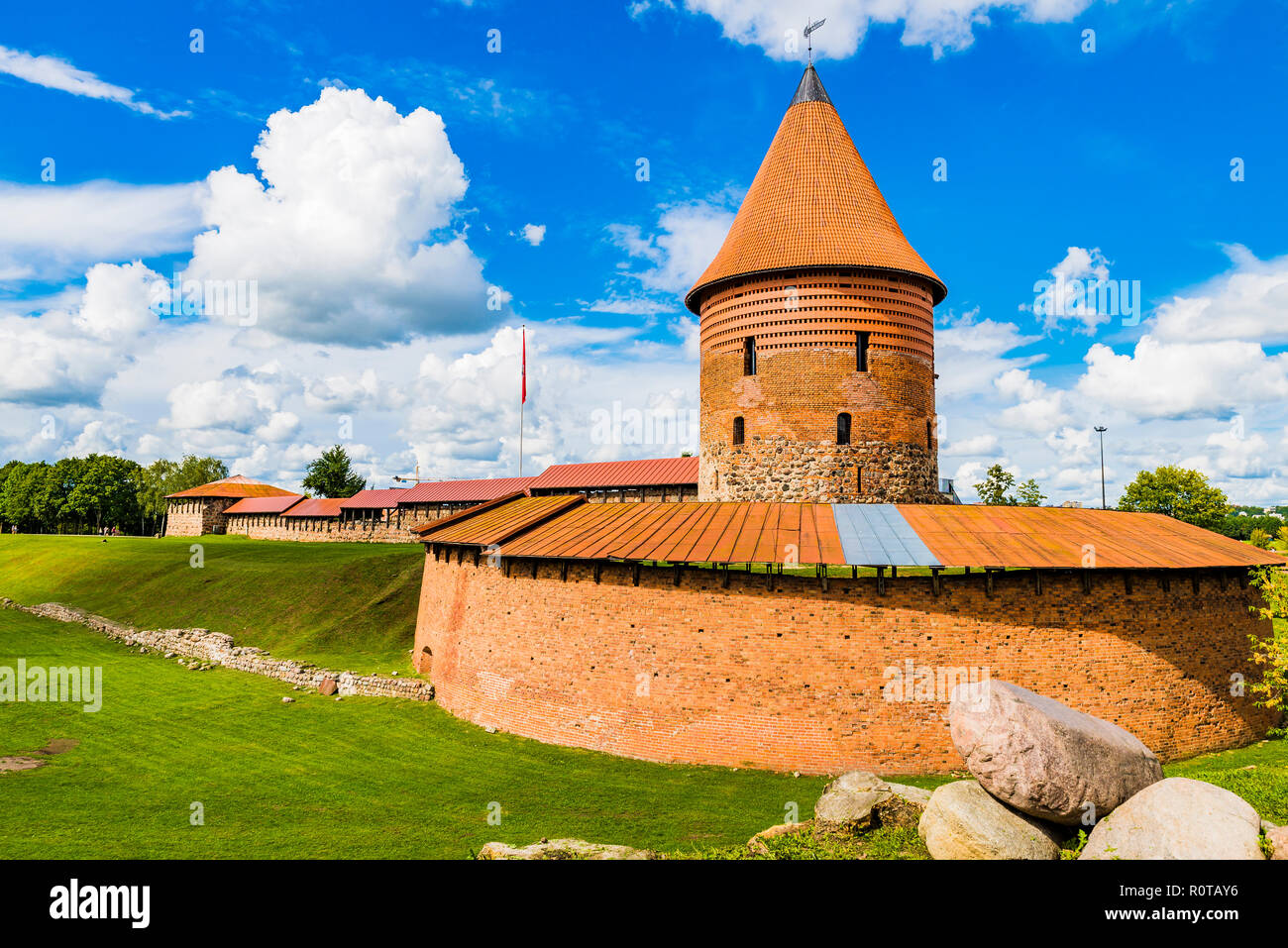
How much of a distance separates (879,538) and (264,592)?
2981cm

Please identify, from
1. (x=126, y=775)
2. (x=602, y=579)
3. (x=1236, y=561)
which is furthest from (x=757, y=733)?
(x=126, y=775)

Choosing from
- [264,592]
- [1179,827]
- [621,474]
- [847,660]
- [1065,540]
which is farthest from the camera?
[621,474]

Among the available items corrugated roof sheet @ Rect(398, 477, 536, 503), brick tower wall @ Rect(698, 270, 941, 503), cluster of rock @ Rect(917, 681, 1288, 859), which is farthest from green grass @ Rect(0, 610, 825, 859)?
corrugated roof sheet @ Rect(398, 477, 536, 503)

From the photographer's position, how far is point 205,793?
12820 millimetres

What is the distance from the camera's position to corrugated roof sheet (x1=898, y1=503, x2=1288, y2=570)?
46.3 feet

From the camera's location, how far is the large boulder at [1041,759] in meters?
8.31

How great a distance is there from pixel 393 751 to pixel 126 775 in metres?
4.94

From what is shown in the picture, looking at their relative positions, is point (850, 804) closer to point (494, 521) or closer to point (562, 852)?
point (562, 852)

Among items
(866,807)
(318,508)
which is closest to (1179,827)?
(866,807)

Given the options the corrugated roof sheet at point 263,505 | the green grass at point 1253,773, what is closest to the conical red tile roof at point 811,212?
the green grass at point 1253,773

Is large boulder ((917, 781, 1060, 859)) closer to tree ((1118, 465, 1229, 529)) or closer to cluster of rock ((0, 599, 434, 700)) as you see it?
cluster of rock ((0, 599, 434, 700))

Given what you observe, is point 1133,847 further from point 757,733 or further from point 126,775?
point 126,775

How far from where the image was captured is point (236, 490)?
72.6 m

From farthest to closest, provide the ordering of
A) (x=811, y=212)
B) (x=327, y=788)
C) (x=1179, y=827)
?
(x=811, y=212), (x=327, y=788), (x=1179, y=827)
